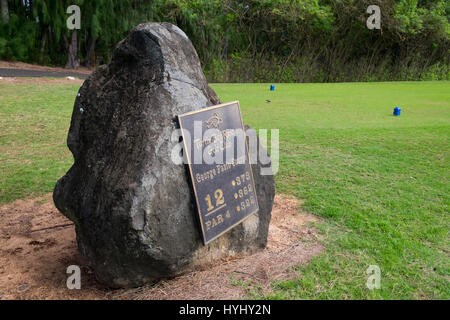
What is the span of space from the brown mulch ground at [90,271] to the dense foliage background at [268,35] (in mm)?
14745

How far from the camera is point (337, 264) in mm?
2812

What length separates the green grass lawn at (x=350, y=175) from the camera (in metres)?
2.71

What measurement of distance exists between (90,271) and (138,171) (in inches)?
37.9

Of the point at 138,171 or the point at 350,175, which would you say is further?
the point at 350,175

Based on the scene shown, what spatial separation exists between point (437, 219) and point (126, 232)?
9.74 ft

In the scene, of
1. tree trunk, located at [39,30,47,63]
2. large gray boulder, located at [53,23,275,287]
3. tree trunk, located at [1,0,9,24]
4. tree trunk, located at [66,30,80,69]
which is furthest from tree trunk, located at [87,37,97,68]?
large gray boulder, located at [53,23,275,287]

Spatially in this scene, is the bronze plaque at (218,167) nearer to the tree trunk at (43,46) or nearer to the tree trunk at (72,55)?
the tree trunk at (72,55)

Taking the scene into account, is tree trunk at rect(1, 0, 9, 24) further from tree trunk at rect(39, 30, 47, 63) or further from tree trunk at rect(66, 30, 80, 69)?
tree trunk at rect(66, 30, 80, 69)

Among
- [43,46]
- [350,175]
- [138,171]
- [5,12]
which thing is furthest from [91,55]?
[138,171]

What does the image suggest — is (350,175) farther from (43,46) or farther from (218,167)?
(43,46)

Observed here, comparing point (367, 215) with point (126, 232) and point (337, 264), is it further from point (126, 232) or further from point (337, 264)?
point (126, 232)

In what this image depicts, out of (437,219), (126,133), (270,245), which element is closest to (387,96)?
(437,219)

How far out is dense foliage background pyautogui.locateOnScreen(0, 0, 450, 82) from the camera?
1702cm

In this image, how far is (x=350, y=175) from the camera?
482 cm
